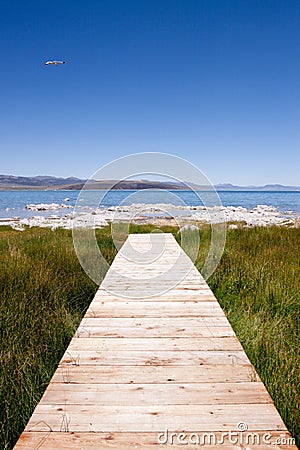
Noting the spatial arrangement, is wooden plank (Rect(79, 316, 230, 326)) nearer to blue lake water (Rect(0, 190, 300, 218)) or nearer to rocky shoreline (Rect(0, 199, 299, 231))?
blue lake water (Rect(0, 190, 300, 218))

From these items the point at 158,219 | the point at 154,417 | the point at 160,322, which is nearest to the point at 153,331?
the point at 160,322

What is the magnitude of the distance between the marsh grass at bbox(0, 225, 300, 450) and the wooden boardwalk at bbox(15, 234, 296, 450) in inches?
7.2

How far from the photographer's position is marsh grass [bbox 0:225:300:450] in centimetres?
184

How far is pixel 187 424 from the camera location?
151 cm

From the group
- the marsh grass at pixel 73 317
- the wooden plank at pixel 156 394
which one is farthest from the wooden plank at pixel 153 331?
the wooden plank at pixel 156 394

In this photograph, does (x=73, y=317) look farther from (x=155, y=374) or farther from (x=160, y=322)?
(x=155, y=374)

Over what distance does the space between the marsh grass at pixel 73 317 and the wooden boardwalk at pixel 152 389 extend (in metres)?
0.18

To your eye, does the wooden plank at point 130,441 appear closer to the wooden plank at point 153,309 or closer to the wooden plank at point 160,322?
the wooden plank at point 160,322

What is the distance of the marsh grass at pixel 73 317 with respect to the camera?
6.02 feet

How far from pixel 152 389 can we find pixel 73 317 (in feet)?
5.81

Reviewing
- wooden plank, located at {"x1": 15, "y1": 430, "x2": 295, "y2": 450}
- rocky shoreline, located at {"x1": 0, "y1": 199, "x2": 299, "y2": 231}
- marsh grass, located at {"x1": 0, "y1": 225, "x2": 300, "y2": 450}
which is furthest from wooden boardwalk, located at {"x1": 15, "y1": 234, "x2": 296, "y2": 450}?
rocky shoreline, located at {"x1": 0, "y1": 199, "x2": 299, "y2": 231}

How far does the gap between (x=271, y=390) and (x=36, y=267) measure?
10.7 ft

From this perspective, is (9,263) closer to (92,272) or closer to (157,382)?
(92,272)

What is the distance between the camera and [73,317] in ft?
11.0
